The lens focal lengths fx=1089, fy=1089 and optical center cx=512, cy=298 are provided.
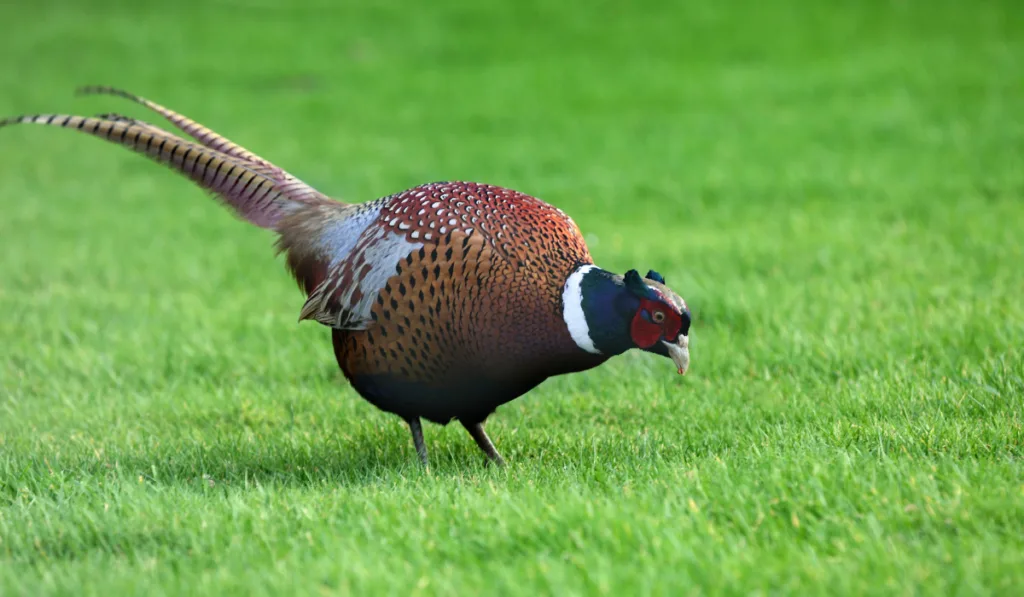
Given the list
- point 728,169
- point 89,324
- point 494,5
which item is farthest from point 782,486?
point 494,5

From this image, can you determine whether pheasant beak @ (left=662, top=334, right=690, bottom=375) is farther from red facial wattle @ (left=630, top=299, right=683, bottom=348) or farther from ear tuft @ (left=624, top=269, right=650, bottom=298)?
ear tuft @ (left=624, top=269, right=650, bottom=298)

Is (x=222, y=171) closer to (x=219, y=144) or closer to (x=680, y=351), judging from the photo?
(x=219, y=144)

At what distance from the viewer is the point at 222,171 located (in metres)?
4.95

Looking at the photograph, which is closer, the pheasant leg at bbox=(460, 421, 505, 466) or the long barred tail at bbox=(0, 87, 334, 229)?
the pheasant leg at bbox=(460, 421, 505, 466)

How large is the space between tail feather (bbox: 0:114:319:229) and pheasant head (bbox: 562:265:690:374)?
1643 mm

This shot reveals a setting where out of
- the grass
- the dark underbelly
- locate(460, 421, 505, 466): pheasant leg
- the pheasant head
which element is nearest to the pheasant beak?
the pheasant head

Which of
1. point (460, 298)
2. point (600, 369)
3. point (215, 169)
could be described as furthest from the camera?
point (600, 369)

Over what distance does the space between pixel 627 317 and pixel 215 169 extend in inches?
84.5

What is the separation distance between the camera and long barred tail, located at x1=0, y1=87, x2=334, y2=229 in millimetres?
4816

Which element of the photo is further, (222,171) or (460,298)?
(222,171)

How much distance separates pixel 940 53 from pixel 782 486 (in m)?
12.4

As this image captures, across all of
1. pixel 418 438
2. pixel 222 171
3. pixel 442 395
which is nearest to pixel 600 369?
pixel 418 438

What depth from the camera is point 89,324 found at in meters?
6.82

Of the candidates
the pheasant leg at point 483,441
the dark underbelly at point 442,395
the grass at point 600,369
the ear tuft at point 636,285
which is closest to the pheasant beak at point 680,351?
the ear tuft at point 636,285
